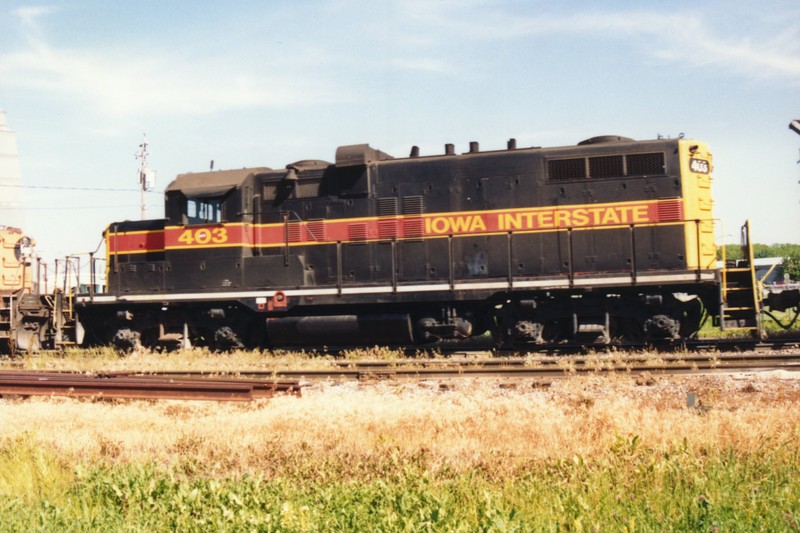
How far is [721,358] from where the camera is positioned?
11461 millimetres

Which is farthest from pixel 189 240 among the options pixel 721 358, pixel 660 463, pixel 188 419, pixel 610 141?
pixel 660 463

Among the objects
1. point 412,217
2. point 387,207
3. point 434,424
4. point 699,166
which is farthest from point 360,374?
point 699,166

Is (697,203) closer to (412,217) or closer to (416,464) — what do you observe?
(412,217)

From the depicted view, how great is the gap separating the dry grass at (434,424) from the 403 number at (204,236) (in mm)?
5680

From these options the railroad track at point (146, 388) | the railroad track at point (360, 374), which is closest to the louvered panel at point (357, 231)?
the railroad track at point (360, 374)

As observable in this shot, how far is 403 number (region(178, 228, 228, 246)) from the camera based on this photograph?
589 inches

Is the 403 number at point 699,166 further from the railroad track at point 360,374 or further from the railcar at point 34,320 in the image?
the railcar at point 34,320

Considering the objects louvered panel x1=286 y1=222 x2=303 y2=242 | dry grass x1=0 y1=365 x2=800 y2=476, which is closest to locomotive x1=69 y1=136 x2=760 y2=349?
louvered panel x1=286 y1=222 x2=303 y2=242

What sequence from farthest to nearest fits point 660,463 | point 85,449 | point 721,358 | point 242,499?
point 721,358
point 85,449
point 660,463
point 242,499

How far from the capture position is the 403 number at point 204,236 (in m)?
15.0

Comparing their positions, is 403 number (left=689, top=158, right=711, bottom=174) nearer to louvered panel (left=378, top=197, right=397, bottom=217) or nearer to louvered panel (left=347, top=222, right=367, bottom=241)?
louvered panel (left=378, top=197, right=397, bottom=217)

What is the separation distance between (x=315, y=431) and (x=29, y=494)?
8.32ft

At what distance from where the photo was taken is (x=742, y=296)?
42.4ft

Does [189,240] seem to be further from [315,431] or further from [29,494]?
[29,494]
